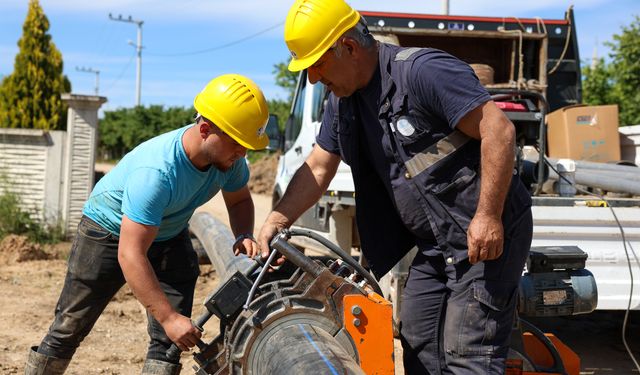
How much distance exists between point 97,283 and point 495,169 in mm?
2269

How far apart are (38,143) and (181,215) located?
23.7 feet

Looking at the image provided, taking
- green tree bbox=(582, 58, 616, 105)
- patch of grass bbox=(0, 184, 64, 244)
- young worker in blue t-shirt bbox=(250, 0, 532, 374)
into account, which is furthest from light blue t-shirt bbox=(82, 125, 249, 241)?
green tree bbox=(582, 58, 616, 105)

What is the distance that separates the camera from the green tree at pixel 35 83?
1352cm

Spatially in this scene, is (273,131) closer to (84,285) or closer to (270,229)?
(84,285)

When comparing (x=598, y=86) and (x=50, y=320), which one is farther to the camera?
(x=598, y=86)

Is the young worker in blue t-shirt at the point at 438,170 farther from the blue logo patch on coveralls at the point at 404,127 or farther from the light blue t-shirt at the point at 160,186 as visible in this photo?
the light blue t-shirt at the point at 160,186

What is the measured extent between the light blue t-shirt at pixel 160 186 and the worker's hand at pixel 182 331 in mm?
433

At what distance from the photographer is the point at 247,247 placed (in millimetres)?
3725

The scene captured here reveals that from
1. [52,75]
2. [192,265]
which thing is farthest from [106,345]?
[52,75]

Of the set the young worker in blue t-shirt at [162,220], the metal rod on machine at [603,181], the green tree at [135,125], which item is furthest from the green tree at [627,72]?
the green tree at [135,125]

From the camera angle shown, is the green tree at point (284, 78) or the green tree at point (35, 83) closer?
the green tree at point (35, 83)

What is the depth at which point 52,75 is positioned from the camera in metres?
14.3

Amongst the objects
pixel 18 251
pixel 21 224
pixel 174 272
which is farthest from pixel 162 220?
pixel 21 224

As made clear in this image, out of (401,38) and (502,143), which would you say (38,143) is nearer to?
(401,38)
